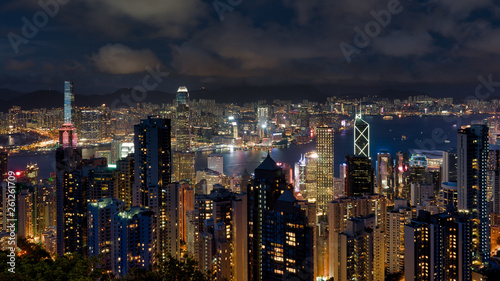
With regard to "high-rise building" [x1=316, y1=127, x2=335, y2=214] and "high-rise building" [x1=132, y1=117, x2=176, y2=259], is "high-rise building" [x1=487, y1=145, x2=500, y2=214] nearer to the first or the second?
"high-rise building" [x1=316, y1=127, x2=335, y2=214]

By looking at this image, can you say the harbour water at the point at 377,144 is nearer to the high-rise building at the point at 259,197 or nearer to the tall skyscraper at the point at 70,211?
the tall skyscraper at the point at 70,211

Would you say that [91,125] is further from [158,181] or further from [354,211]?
[354,211]

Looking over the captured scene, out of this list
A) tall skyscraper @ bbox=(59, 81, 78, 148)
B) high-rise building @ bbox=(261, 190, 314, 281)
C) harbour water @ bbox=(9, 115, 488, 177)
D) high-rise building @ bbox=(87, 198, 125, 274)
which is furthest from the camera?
tall skyscraper @ bbox=(59, 81, 78, 148)

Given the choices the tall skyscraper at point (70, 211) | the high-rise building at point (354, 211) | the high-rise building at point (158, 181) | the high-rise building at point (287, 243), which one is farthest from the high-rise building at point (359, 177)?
the high-rise building at point (287, 243)

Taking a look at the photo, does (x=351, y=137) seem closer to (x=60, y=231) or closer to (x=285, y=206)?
(x=60, y=231)

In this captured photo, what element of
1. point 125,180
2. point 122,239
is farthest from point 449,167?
point 122,239

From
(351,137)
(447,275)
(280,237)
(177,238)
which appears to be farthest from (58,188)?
(351,137)

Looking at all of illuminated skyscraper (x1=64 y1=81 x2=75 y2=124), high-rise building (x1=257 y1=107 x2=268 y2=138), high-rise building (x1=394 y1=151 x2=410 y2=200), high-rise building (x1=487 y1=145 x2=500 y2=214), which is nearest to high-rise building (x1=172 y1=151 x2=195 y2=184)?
high-rise building (x1=394 y1=151 x2=410 y2=200)
